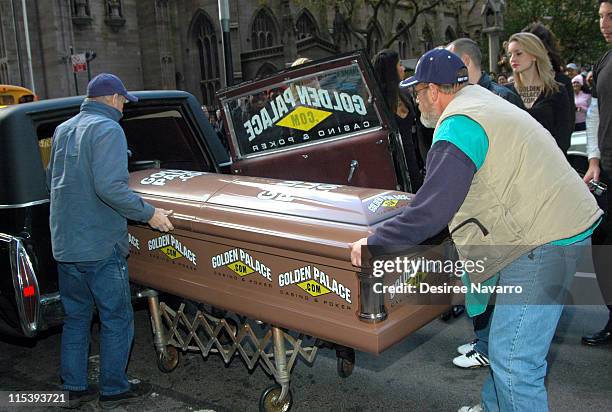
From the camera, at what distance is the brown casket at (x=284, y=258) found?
284 centimetres

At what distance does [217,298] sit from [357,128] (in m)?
1.77

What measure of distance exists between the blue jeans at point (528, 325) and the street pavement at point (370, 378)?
1.16 metres

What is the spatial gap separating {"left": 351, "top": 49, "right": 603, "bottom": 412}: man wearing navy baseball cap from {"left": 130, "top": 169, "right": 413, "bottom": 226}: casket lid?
1.47 feet

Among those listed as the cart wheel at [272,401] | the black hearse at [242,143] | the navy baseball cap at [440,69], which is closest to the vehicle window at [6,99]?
the black hearse at [242,143]

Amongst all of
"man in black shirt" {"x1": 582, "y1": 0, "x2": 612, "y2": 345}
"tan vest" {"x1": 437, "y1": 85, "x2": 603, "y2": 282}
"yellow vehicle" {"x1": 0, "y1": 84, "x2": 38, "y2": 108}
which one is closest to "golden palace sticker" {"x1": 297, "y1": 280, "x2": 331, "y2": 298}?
"tan vest" {"x1": 437, "y1": 85, "x2": 603, "y2": 282}

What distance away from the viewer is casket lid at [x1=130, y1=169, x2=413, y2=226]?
3031 millimetres

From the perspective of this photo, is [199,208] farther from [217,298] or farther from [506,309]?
[506,309]

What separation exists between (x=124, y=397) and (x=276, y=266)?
147cm

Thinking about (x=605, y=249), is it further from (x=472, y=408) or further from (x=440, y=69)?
(x=440, y=69)

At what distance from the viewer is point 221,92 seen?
475cm

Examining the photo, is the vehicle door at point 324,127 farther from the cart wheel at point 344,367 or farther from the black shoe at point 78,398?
the black shoe at point 78,398

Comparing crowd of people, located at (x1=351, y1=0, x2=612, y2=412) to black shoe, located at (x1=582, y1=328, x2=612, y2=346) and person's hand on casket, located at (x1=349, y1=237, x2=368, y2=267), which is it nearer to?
person's hand on casket, located at (x1=349, y1=237, x2=368, y2=267)

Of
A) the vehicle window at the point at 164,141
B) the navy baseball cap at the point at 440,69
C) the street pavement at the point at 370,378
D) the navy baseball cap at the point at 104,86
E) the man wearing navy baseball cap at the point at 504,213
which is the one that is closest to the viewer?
the man wearing navy baseball cap at the point at 504,213

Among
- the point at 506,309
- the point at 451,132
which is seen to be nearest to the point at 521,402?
the point at 506,309
